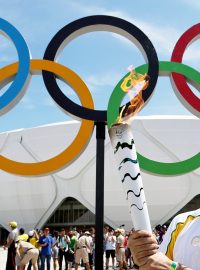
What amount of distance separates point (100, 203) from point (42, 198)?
94.7 feet

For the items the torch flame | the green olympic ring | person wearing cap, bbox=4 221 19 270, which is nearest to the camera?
the torch flame

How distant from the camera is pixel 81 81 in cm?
1025

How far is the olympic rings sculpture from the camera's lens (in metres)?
9.64

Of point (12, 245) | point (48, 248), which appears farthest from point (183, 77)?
point (48, 248)

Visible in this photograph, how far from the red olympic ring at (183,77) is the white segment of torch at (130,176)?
8731mm

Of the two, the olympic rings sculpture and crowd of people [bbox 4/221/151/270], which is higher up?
the olympic rings sculpture

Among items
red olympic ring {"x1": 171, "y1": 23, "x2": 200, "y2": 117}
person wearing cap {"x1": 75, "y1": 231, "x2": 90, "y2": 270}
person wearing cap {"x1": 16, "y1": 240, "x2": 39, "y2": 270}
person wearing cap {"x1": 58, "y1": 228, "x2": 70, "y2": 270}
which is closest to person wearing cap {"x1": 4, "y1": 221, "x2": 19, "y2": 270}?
person wearing cap {"x1": 16, "y1": 240, "x2": 39, "y2": 270}

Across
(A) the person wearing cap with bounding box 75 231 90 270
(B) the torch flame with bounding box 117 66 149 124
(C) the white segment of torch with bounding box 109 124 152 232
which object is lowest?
(C) the white segment of torch with bounding box 109 124 152 232

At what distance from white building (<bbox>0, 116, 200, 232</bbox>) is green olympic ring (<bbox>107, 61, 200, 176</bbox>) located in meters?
23.3

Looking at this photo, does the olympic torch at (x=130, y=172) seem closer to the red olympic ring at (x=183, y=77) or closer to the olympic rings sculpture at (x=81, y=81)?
the olympic rings sculpture at (x=81, y=81)

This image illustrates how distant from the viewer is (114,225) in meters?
35.0

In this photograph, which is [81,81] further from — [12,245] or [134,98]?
[134,98]

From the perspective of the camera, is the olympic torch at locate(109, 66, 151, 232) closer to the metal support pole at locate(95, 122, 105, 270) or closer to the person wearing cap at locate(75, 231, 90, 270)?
the metal support pole at locate(95, 122, 105, 270)

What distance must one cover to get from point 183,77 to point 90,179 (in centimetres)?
2609
